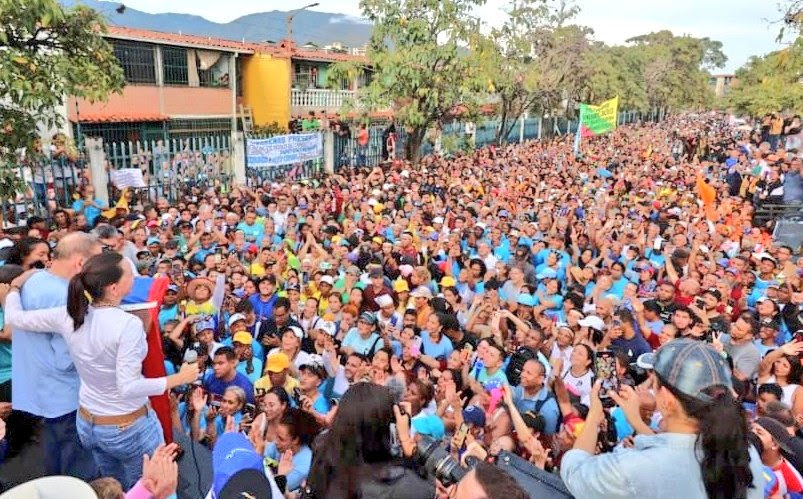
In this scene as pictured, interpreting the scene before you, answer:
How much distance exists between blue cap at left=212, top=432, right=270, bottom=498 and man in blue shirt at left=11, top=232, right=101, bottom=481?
4.17 feet

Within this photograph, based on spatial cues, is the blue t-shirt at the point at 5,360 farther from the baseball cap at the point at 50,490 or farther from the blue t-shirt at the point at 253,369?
the baseball cap at the point at 50,490

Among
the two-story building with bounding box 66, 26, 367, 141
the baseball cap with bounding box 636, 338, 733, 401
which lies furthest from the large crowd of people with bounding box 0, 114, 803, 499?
the two-story building with bounding box 66, 26, 367, 141

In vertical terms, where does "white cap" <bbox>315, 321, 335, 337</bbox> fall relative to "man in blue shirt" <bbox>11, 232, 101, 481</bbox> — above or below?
below

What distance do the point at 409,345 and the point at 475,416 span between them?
136cm

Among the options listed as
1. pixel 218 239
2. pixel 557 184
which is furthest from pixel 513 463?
pixel 557 184

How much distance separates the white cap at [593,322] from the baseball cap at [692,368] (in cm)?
374

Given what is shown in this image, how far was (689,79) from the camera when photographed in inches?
1966

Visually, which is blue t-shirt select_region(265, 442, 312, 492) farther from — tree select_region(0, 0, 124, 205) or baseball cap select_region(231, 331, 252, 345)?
tree select_region(0, 0, 124, 205)

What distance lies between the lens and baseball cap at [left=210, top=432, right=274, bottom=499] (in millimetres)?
1995

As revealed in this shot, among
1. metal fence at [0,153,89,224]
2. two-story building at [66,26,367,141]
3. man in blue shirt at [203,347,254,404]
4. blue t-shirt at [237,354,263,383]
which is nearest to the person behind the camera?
man in blue shirt at [203,347,254,404]

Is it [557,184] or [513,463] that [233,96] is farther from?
[513,463]

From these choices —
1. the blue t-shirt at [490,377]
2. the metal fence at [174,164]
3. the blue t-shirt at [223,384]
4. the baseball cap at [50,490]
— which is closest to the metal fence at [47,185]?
the metal fence at [174,164]

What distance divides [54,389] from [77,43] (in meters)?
5.40

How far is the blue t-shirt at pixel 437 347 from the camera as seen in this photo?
17.9ft
